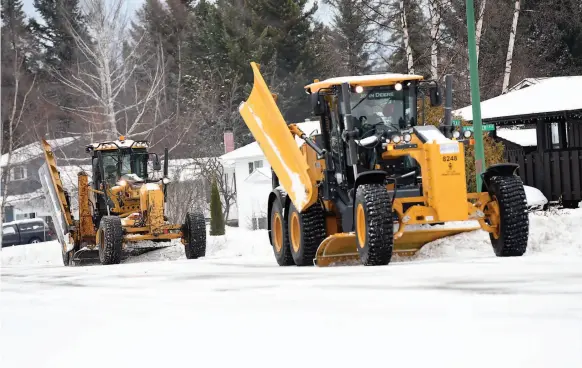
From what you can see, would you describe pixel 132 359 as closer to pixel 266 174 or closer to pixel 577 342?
pixel 577 342

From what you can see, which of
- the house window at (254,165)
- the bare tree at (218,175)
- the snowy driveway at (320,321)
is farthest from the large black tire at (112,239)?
the house window at (254,165)

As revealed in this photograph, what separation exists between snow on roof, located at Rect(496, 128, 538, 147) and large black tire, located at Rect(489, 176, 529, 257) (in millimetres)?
21292

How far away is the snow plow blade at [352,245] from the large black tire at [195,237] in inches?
312

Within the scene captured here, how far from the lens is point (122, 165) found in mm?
23484

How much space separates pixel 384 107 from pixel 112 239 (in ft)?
28.2

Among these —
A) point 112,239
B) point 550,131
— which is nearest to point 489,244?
point 112,239

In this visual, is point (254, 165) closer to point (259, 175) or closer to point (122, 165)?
point (259, 175)

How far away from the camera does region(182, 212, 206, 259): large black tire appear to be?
22.3 metres

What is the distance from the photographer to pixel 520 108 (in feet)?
93.1

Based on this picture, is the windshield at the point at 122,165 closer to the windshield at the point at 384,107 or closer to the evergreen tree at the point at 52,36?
the windshield at the point at 384,107

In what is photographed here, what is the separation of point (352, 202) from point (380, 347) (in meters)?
8.08

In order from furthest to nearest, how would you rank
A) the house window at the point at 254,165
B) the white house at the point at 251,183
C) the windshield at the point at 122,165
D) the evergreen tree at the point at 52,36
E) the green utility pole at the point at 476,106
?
the evergreen tree at the point at 52,36, the house window at the point at 254,165, the white house at the point at 251,183, the windshield at the point at 122,165, the green utility pole at the point at 476,106

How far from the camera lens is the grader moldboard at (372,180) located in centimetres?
1278

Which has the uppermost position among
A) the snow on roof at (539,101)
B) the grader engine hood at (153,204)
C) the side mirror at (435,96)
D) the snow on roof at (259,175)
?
the snow on roof at (539,101)
